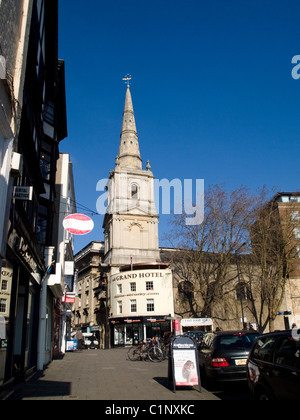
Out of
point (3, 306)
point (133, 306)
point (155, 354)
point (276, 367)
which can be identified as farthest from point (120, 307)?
point (276, 367)

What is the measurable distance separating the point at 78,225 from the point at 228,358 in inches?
371

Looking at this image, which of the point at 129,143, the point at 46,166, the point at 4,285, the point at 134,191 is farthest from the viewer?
the point at 129,143

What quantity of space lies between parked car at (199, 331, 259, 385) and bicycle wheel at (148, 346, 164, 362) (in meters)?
9.22

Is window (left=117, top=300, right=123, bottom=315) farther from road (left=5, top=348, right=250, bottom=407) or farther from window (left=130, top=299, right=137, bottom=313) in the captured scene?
road (left=5, top=348, right=250, bottom=407)

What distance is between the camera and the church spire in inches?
2384

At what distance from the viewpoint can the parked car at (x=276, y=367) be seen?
492 centimetres

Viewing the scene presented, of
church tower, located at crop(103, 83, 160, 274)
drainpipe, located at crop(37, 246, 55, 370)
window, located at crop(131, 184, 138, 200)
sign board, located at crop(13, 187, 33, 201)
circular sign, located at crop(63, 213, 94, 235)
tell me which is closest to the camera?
sign board, located at crop(13, 187, 33, 201)

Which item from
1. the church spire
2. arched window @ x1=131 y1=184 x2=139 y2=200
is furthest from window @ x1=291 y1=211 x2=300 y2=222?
the church spire

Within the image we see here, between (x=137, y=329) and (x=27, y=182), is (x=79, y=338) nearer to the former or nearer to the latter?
(x=137, y=329)

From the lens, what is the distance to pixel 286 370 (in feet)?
16.8

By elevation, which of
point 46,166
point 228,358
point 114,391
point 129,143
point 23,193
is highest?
point 129,143

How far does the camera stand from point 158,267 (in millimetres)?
47281
